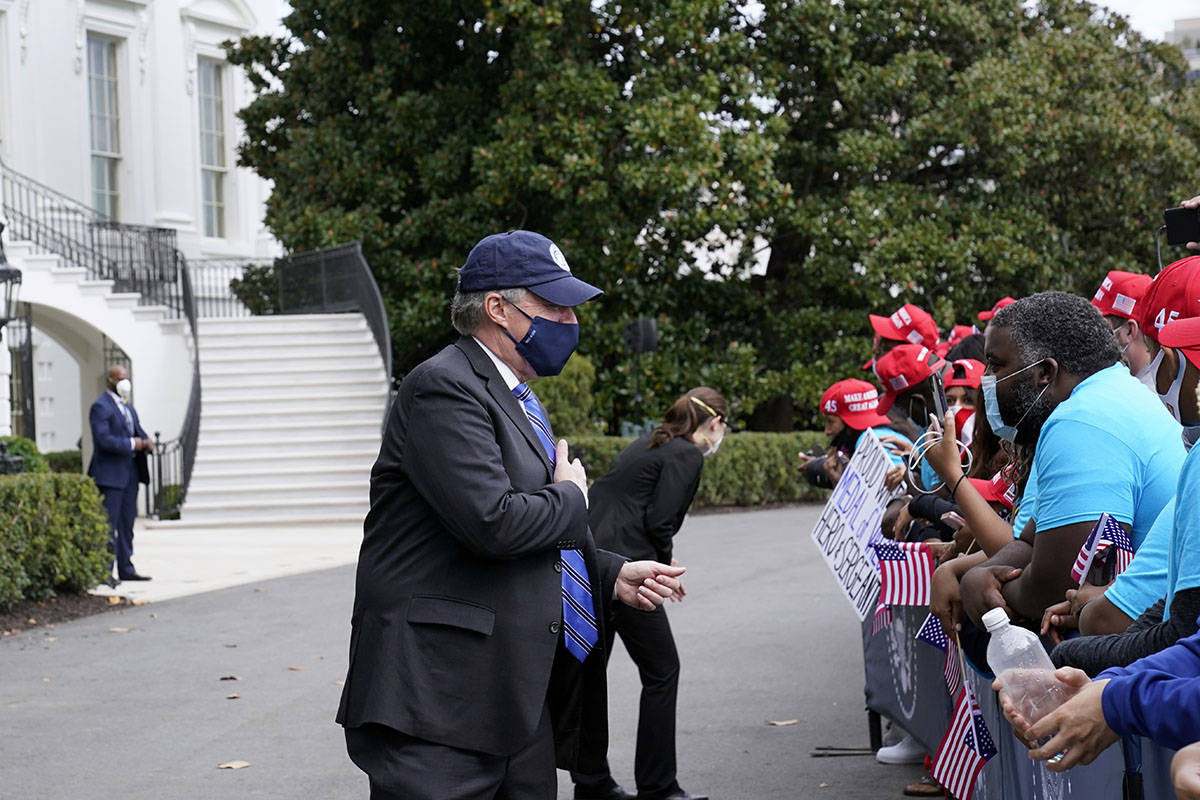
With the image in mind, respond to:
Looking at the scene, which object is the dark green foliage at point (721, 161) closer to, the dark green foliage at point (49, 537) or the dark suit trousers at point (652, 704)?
the dark green foliage at point (49, 537)

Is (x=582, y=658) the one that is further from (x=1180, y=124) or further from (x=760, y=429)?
(x=1180, y=124)

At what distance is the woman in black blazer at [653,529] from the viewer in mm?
6562

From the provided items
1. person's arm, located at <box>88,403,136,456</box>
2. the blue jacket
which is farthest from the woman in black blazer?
person's arm, located at <box>88,403,136,456</box>

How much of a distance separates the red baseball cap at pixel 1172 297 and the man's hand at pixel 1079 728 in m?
1.80

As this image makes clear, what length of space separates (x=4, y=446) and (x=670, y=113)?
12.1m

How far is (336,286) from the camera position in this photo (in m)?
24.7

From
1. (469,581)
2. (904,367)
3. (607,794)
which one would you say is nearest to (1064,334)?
(469,581)

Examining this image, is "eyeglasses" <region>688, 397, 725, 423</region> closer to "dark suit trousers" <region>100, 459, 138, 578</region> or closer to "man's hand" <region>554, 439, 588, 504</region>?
"man's hand" <region>554, 439, 588, 504</region>

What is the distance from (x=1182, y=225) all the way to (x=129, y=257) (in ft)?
A: 78.5

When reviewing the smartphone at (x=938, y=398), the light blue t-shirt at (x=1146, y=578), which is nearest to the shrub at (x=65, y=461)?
the smartphone at (x=938, y=398)

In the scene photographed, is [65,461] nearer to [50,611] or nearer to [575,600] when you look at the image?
[50,611]

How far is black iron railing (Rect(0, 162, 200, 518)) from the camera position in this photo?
2257 centimetres

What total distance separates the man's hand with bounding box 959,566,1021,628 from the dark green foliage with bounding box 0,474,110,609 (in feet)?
31.3

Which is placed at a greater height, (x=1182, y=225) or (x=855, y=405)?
(x=1182, y=225)
